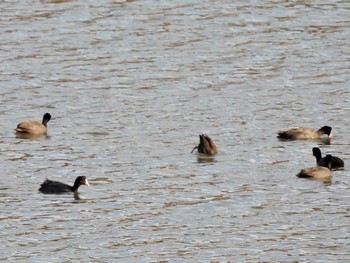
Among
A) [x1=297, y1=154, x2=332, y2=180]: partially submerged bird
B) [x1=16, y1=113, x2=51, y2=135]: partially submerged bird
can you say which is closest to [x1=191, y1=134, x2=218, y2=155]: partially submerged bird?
[x1=297, y1=154, x2=332, y2=180]: partially submerged bird

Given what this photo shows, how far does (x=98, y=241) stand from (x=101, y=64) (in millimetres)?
16778

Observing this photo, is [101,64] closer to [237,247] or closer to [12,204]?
[12,204]

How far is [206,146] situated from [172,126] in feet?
10.4

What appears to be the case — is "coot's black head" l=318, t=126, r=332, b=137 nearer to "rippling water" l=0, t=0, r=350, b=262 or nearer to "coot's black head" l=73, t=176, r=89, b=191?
"rippling water" l=0, t=0, r=350, b=262

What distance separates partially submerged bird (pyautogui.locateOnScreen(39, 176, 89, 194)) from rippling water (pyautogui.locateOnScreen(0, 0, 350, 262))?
0.19 meters

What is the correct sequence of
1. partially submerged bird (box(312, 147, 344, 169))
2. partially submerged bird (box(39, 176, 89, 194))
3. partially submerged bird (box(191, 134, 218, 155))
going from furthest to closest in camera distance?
partially submerged bird (box(191, 134, 218, 155)) → partially submerged bird (box(312, 147, 344, 169)) → partially submerged bird (box(39, 176, 89, 194))

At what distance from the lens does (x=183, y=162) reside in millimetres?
31312

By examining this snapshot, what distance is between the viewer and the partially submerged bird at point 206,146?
31609 millimetres

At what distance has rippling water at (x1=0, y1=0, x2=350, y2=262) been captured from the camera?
82.4 ft

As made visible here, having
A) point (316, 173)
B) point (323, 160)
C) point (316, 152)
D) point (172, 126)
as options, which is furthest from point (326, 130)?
point (316, 173)

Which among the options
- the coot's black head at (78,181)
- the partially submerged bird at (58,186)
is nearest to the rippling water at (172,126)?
the partially submerged bird at (58,186)

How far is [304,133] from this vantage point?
110 feet

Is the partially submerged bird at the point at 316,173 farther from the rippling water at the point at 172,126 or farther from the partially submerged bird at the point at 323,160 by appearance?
the partially submerged bird at the point at 323,160

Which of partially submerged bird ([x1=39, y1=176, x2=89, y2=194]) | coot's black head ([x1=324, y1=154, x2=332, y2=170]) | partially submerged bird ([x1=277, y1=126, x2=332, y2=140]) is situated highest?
partially submerged bird ([x1=39, y1=176, x2=89, y2=194])
